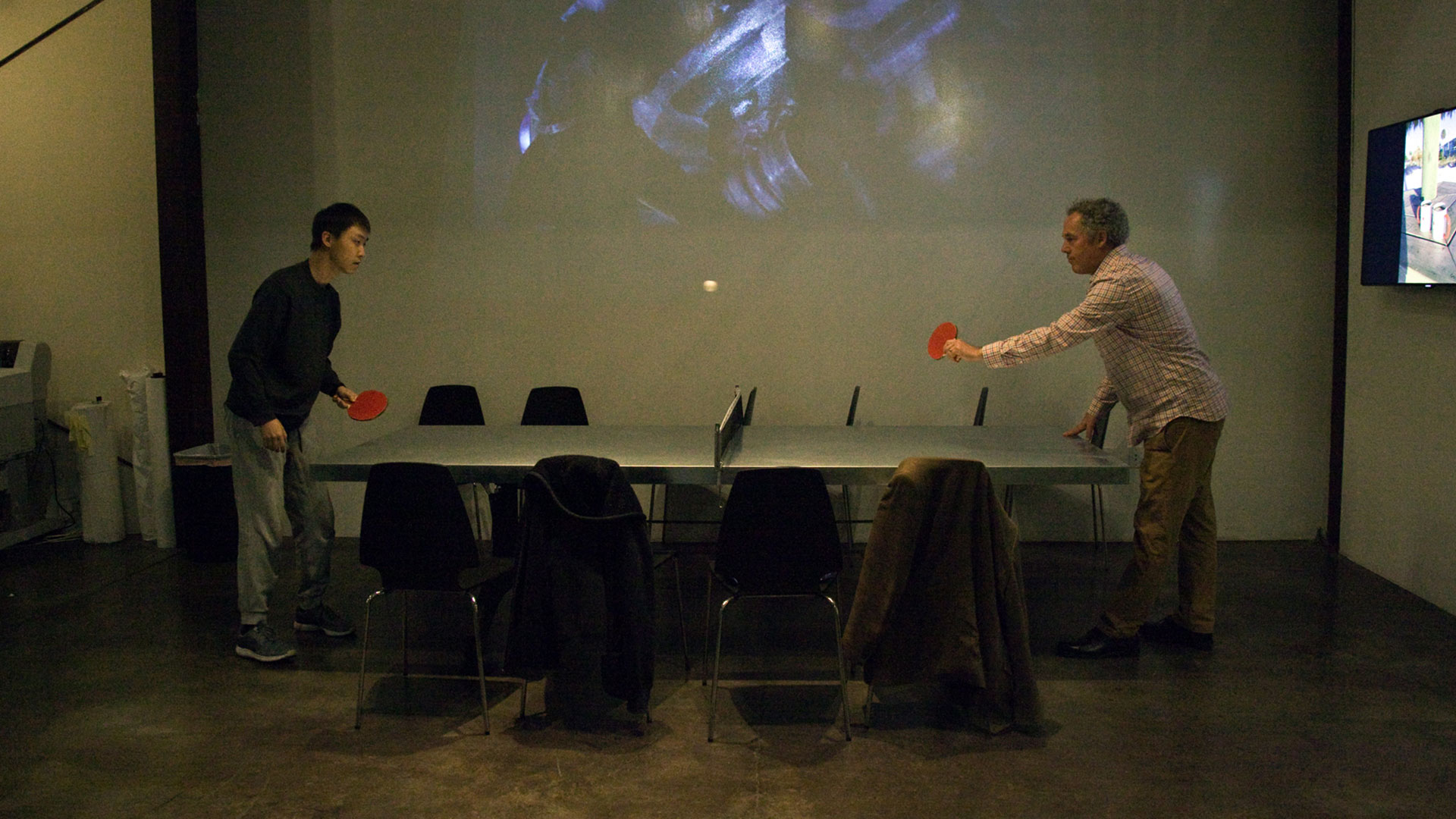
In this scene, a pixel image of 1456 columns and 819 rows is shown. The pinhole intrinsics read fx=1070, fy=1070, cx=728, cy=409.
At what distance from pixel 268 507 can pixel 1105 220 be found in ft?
10.6

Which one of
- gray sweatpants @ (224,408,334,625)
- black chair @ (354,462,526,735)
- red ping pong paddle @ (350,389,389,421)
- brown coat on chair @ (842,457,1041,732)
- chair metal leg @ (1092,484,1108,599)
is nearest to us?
brown coat on chair @ (842,457,1041,732)

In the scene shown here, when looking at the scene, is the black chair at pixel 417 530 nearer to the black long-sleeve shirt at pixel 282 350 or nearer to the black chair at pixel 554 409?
the black long-sleeve shirt at pixel 282 350

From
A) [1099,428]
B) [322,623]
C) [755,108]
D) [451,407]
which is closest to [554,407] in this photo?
[451,407]

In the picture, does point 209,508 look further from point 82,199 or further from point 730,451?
point 730,451

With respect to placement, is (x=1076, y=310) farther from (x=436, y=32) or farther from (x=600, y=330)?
(x=436, y=32)

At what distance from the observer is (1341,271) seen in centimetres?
534

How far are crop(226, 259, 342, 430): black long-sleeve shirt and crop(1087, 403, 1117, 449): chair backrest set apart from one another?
298cm

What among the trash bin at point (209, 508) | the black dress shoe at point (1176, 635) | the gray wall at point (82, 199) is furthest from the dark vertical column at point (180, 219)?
the black dress shoe at point (1176, 635)

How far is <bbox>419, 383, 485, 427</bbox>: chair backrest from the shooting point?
17.3 ft

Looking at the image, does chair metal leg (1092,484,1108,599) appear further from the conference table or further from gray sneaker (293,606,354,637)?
gray sneaker (293,606,354,637)

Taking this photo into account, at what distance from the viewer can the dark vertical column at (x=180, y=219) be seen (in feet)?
17.6

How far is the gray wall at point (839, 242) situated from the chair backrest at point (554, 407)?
50 centimetres

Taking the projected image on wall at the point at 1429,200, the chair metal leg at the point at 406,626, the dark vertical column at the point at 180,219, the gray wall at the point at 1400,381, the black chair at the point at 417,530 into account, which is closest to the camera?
the black chair at the point at 417,530

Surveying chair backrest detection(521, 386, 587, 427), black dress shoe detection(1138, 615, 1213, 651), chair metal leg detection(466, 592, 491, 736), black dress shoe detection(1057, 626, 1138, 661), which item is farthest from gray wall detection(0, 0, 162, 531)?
black dress shoe detection(1138, 615, 1213, 651)
